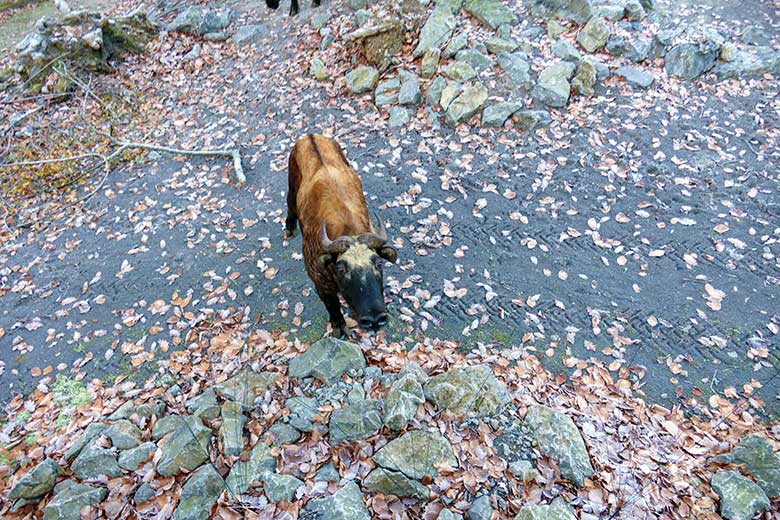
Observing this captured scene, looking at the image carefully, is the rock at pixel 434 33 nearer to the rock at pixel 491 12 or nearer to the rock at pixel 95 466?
the rock at pixel 491 12

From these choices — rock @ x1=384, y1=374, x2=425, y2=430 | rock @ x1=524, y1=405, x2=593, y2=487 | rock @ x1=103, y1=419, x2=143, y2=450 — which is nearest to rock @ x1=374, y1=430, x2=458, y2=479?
rock @ x1=384, y1=374, x2=425, y2=430

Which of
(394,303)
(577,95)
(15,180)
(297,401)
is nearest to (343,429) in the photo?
(297,401)

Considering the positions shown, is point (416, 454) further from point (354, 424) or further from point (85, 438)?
point (85, 438)

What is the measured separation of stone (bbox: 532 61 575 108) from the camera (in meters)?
9.79

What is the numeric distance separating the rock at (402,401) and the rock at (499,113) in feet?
21.0

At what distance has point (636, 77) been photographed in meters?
10.2

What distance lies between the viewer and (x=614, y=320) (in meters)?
6.41

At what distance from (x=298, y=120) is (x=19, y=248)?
626cm

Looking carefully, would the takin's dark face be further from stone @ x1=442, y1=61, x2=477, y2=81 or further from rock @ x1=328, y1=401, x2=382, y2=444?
stone @ x1=442, y1=61, x2=477, y2=81

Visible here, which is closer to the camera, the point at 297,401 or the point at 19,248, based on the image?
the point at 297,401

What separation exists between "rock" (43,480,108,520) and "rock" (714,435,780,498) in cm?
631

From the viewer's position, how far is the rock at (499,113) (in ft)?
31.5

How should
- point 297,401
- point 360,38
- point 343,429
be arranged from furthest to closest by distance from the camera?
point 360,38, point 297,401, point 343,429

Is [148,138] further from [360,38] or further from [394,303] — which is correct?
[394,303]
